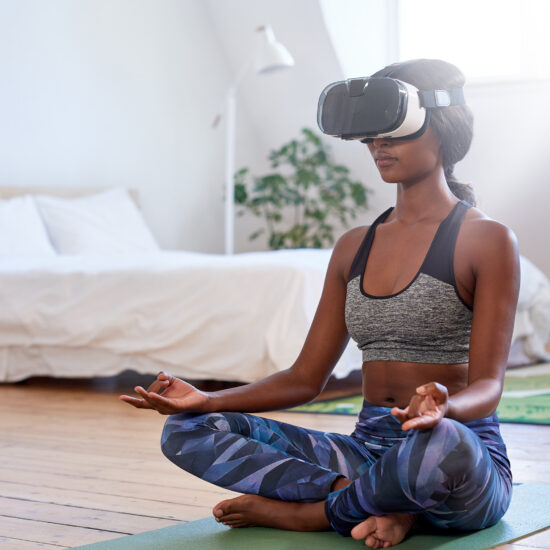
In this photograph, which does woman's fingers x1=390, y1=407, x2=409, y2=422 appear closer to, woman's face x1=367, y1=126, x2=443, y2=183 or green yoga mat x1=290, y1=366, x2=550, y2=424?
woman's face x1=367, y1=126, x2=443, y2=183

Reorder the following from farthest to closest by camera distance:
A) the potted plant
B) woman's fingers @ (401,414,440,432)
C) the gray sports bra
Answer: the potted plant, the gray sports bra, woman's fingers @ (401,414,440,432)

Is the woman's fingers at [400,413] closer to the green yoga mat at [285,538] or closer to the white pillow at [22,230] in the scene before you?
the green yoga mat at [285,538]

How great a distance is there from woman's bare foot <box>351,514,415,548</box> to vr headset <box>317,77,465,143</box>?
604 mm

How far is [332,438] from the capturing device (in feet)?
5.43

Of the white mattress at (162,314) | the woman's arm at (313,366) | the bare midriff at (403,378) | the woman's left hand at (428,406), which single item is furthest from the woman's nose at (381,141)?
the white mattress at (162,314)

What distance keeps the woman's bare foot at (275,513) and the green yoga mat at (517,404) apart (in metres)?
1.46

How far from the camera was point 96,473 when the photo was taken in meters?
2.19

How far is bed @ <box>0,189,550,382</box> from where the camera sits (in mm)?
3287

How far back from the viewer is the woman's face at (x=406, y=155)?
153 centimetres

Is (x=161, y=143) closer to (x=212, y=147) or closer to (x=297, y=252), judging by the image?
(x=212, y=147)

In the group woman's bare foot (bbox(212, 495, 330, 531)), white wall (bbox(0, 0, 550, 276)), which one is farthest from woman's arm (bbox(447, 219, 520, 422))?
white wall (bbox(0, 0, 550, 276))

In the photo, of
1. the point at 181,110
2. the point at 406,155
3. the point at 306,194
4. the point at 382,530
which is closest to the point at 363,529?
the point at 382,530

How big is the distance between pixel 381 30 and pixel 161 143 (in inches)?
60.8

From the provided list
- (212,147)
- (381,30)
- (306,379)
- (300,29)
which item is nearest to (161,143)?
(212,147)
